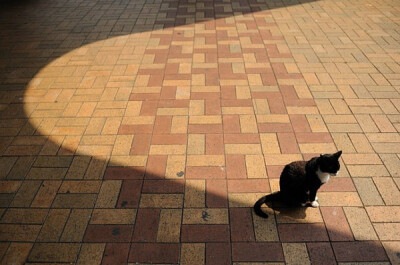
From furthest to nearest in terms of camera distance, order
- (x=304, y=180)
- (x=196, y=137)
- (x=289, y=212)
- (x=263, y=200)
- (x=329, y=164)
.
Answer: (x=196, y=137) → (x=289, y=212) → (x=263, y=200) → (x=304, y=180) → (x=329, y=164)

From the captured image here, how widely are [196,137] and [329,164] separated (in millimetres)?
1484

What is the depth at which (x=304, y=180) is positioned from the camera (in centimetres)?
222

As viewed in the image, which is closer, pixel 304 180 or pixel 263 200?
pixel 304 180

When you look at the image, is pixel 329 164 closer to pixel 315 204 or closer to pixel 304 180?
pixel 304 180

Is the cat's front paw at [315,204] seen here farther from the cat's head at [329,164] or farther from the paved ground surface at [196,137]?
the cat's head at [329,164]

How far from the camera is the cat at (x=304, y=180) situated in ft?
6.84

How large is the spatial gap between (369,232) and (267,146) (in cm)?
117

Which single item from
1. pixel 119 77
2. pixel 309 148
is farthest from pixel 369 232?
pixel 119 77

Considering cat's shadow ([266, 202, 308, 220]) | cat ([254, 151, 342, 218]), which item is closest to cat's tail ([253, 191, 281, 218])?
cat ([254, 151, 342, 218])

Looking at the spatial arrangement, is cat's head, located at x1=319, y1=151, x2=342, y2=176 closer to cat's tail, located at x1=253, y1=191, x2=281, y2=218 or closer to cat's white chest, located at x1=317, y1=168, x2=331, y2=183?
cat's white chest, located at x1=317, y1=168, x2=331, y2=183

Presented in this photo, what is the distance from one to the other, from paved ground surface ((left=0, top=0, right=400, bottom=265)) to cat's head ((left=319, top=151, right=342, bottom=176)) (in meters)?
0.53

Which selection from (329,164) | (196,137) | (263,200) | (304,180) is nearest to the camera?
(329,164)

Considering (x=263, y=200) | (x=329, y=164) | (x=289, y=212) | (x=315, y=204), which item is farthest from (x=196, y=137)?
(x=329, y=164)

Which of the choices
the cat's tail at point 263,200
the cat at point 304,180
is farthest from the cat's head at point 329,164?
the cat's tail at point 263,200
